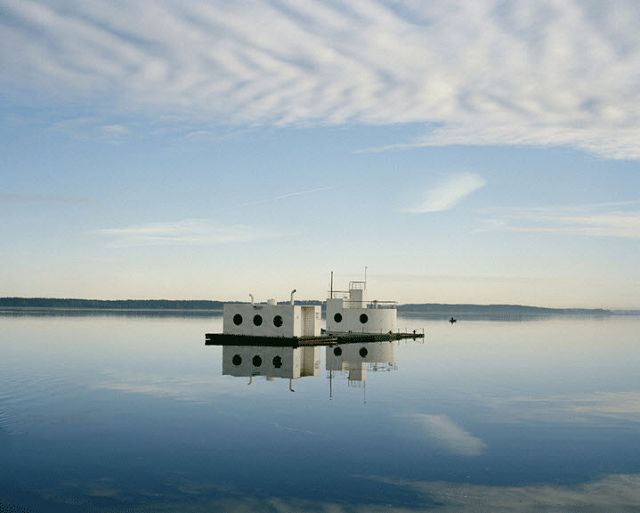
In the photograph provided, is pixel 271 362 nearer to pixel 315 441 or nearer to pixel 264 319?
pixel 264 319

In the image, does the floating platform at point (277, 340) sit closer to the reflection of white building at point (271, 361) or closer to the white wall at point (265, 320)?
the white wall at point (265, 320)

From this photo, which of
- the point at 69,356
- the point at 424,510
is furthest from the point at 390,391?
the point at 69,356

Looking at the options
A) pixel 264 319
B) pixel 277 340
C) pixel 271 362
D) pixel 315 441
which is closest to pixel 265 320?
pixel 264 319

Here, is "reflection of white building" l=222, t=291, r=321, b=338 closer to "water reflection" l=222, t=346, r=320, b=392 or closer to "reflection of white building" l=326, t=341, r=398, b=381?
"water reflection" l=222, t=346, r=320, b=392

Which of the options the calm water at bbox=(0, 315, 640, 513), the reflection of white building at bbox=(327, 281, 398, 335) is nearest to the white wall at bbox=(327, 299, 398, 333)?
the reflection of white building at bbox=(327, 281, 398, 335)

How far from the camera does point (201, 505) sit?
55.2 ft

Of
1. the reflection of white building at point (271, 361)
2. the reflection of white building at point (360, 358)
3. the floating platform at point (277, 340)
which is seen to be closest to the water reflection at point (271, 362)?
the reflection of white building at point (271, 361)

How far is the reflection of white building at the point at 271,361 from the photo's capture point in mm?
46134

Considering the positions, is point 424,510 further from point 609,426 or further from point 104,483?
point 609,426

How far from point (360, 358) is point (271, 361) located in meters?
10.4

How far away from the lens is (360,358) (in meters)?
60.2

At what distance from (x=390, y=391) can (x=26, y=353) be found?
37756 mm

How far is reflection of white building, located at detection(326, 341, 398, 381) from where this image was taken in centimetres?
5019

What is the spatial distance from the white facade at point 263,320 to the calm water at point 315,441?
17.7 meters
